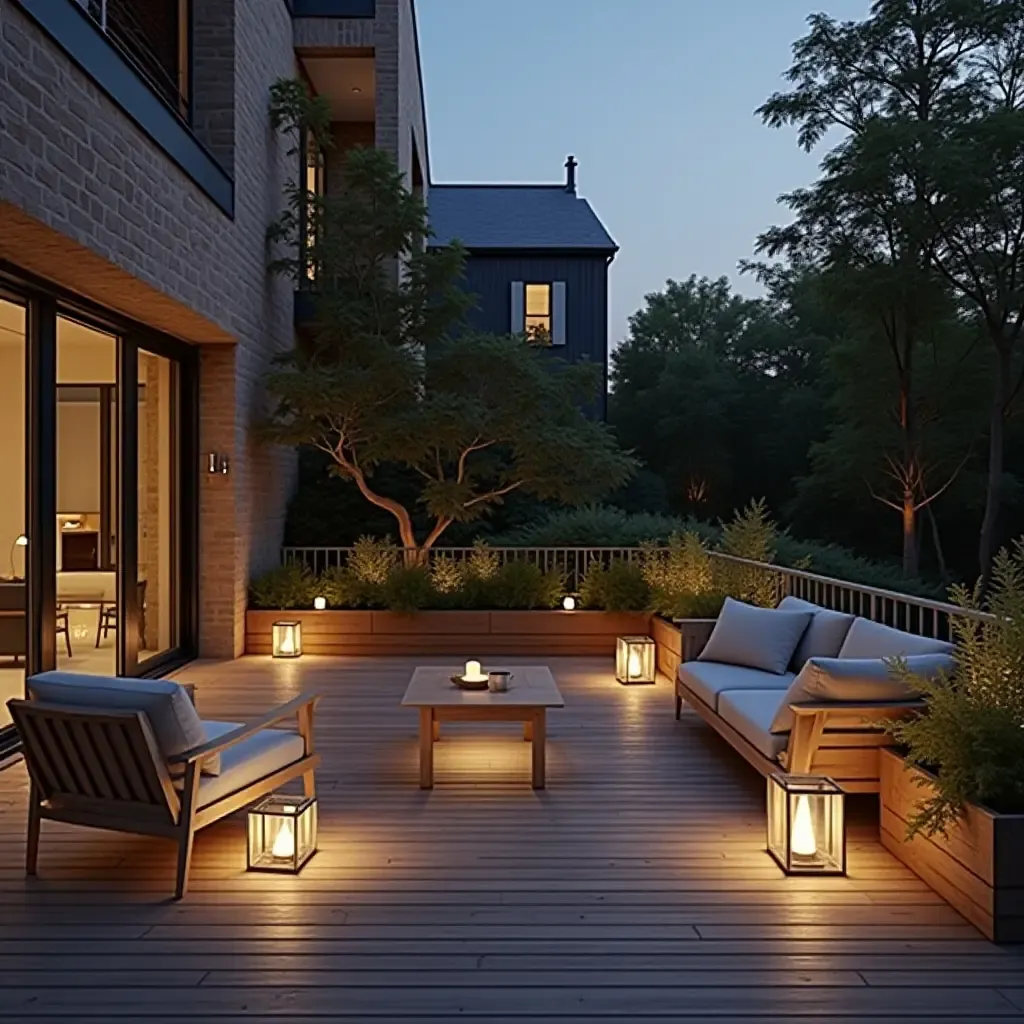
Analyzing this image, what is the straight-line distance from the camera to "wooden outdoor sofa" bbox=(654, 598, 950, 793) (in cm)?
445

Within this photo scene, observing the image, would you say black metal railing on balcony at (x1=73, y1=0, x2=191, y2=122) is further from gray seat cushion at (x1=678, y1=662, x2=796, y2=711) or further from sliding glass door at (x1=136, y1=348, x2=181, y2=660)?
gray seat cushion at (x1=678, y1=662, x2=796, y2=711)

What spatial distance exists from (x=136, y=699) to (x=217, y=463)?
18.6 feet

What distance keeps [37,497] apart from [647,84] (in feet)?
110

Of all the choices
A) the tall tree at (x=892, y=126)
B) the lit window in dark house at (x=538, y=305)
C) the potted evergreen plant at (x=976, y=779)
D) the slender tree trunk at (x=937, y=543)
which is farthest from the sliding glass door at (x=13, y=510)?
the slender tree trunk at (x=937, y=543)

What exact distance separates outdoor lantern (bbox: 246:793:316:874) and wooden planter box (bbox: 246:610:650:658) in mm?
5889

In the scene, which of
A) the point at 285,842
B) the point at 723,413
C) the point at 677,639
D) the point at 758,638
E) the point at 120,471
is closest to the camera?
the point at 285,842

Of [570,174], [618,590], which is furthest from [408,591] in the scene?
[570,174]

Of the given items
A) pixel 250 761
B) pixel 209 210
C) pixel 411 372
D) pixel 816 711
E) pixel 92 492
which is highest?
pixel 209 210

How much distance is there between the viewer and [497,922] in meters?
3.58

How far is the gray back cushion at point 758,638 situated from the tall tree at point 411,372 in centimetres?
438

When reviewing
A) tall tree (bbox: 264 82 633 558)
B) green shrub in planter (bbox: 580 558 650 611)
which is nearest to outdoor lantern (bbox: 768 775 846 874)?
green shrub in planter (bbox: 580 558 650 611)

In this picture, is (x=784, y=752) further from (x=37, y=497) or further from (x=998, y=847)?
(x=37, y=497)

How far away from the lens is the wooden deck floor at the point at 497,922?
2.99m

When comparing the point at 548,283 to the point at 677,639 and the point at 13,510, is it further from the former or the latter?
the point at 13,510
